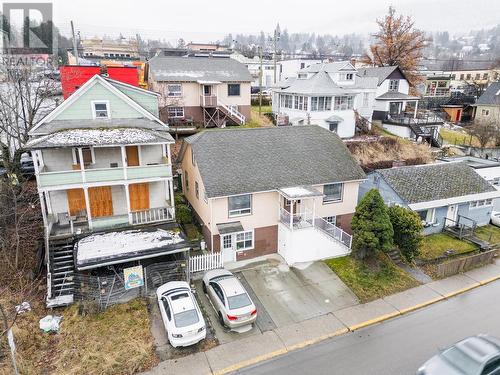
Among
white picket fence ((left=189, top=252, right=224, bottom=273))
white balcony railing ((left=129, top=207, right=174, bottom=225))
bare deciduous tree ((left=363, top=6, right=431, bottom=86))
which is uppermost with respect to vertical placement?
bare deciduous tree ((left=363, top=6, right=431, bottom=86))

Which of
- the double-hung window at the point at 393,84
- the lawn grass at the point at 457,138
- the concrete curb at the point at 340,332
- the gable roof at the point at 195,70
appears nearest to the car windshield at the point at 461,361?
the concrete curb at the point at 340,332

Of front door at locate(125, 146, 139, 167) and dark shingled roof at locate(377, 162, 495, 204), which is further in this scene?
dark shingled roof at locate(377, 162, 495, 204)

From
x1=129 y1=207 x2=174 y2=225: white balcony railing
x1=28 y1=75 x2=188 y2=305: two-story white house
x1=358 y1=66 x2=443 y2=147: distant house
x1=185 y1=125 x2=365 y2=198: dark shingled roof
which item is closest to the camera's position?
x1=28 y1=75 x2=188 y2=305: two-story white house

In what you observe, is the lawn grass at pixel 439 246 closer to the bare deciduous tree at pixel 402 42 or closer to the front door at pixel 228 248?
the front door at pixel 228 248

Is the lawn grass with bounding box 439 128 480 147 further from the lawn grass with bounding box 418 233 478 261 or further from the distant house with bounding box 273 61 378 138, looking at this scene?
the lawn grass with bounding box 418 233 478 261

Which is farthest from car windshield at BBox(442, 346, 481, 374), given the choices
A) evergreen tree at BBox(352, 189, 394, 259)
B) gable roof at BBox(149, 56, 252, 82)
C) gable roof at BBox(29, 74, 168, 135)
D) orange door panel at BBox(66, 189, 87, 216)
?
gable roof at BBox(149, 56, 252, 82)

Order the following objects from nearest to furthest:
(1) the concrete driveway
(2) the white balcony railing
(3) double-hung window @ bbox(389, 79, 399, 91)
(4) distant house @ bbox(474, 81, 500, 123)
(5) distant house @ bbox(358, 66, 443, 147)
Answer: (1) the concrete driveway
(2) the white balcony railing
(5) distant house @ bbox(358, 66, 443, 147)
(3) double-hung window @ bbox(389, 79, 399, 91)
(4) distant house @ bbox(474, 81, 500, 123)

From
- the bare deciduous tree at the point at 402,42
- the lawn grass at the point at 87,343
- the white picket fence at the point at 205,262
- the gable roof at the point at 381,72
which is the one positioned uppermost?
the bare deciduous tree at the point at 402,42
